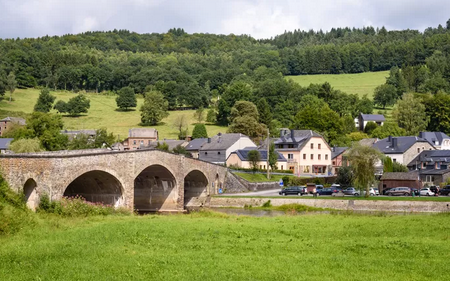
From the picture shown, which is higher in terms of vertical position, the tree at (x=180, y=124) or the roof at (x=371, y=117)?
the roof at (x=371, y=117)

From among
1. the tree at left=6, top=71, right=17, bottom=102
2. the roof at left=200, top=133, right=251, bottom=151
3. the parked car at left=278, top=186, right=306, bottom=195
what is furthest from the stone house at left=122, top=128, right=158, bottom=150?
the parked car at left=278, top=186, right=306, bottom=195

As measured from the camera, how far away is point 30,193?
43250mm

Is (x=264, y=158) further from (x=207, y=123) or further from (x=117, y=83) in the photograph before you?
(x=117, y=83)

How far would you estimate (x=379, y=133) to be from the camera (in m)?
122

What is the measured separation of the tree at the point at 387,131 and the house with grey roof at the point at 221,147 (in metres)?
30.9

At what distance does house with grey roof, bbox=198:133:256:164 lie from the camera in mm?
98700

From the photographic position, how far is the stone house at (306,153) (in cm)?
9844

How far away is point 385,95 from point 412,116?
99.4 feet

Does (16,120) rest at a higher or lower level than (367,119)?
lower

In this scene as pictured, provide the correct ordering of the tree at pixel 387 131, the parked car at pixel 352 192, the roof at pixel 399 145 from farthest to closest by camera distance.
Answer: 1. the tree at pixel 387 131
2. the roof at pixel 399 145
3. the parked car at pixel 352 192

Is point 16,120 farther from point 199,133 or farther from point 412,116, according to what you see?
point 412,116

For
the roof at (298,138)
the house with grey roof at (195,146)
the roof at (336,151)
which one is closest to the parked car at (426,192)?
the roof at (298,138)

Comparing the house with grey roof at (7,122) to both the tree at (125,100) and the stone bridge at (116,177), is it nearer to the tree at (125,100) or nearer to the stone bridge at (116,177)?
the tree at (125,100)

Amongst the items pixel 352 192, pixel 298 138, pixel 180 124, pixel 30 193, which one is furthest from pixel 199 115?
pixel 30 193
